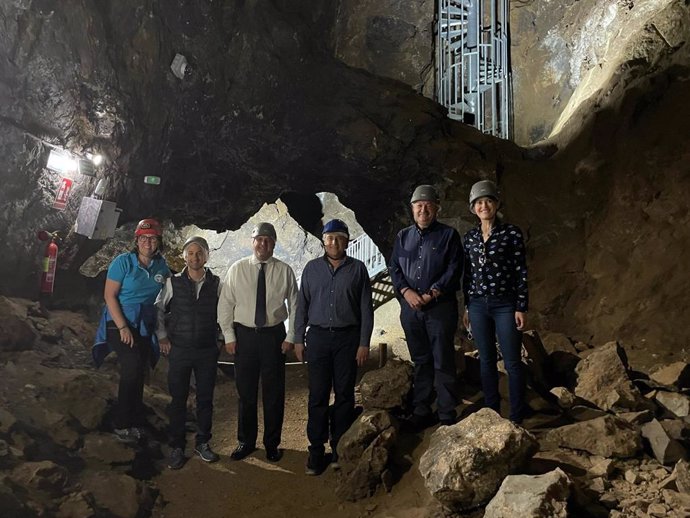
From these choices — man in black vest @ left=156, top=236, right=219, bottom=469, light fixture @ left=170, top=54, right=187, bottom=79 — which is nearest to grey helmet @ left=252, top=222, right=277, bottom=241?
man in black vest @ left=156, top=236, right=219, bottom=469

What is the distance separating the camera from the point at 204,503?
430 cm

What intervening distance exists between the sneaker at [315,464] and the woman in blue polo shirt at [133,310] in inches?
74.2

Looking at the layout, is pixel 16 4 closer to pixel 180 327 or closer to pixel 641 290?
pixel 180 327

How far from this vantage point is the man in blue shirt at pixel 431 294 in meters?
4.28

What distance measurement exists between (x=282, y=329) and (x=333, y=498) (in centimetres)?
158

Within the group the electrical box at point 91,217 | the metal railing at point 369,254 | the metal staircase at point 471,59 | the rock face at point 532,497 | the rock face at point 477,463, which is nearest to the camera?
the rock face at point 532,497

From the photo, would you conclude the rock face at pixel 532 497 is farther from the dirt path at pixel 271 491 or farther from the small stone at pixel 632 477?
the dirt path at pixel 271 491

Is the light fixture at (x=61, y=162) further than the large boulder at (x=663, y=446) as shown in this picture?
Yes

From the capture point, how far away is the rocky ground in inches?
130

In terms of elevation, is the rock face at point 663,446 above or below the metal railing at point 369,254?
below

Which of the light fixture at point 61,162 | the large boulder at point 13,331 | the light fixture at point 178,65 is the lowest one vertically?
the large boulder at point 13,331

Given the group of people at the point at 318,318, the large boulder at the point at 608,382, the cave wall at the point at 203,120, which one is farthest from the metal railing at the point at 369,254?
the group of people at the point at 318,318

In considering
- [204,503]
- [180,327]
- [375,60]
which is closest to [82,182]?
[180,327]

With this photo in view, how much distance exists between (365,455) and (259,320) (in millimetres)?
1540
